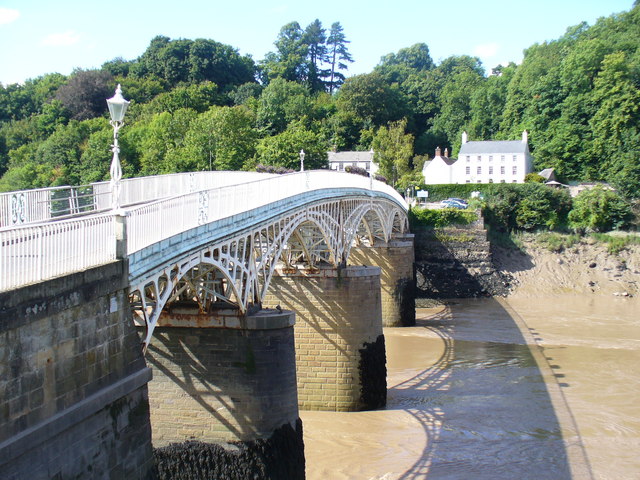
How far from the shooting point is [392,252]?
37.0 meters

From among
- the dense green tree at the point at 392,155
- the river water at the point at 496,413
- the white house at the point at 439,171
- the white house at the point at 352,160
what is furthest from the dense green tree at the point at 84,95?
the river water at the point at 496,413

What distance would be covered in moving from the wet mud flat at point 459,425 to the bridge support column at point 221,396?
3266mm

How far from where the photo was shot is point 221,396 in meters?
14.2

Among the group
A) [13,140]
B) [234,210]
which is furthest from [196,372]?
[13,140]

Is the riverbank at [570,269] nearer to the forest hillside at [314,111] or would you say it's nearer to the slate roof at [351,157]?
the forest hillside at [314,111]

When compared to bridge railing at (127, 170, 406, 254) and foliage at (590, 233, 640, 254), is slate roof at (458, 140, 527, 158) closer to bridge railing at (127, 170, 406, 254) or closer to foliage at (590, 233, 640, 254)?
foliage at (590, 233, 640, 254)

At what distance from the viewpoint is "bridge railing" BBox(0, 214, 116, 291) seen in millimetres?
7594

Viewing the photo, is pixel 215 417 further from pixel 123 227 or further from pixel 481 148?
pixel 481 148

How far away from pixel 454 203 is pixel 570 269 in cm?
1123

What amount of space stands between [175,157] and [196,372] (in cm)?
4252

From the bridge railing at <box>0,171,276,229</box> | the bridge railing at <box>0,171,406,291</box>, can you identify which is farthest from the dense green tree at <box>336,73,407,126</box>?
the bridge railing at <box>0,171,406,291</box>

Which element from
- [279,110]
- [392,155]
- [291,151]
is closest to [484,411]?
[291,151]

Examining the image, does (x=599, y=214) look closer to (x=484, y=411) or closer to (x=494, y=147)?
(x=494, y=147)

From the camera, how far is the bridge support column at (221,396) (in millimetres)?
14180
